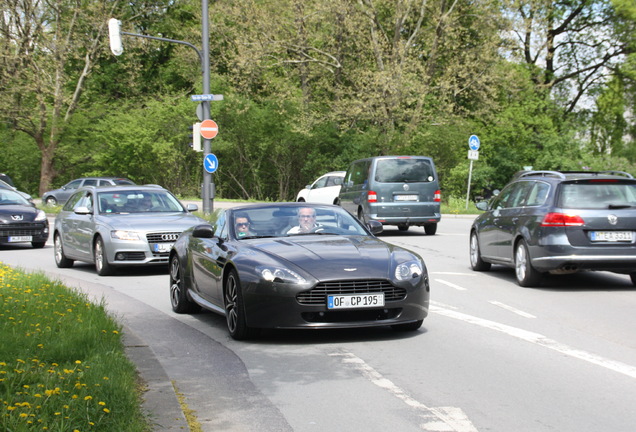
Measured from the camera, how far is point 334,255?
350 inches

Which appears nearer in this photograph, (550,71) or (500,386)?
(500,386)

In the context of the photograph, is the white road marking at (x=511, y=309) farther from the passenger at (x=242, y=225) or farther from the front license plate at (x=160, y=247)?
the front license plate at (x=160, y=247)

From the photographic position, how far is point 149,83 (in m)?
57.9

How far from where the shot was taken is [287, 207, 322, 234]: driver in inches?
392

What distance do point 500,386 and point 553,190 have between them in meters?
6.82

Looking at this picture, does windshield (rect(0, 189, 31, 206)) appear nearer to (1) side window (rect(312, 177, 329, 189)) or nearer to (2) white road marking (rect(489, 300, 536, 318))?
(1) side window (rect(312, 177, 329, 189))

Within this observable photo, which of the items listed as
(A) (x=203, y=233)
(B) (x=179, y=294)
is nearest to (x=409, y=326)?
(A) (x=203, y=233)

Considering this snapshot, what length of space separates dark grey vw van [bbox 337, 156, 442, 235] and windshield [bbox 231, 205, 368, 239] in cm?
1344

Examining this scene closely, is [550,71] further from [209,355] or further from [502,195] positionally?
[209,355]

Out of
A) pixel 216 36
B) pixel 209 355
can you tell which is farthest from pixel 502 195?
pixel 216 36

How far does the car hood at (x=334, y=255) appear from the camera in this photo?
8539 millimetres

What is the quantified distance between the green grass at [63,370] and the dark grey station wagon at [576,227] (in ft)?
20.1

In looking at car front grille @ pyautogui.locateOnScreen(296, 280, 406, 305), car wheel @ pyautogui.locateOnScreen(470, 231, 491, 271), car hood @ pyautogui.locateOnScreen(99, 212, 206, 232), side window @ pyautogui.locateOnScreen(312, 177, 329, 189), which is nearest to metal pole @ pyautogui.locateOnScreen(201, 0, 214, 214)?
side window @ pyautogui.locateOnScreen(312, 177, 329, 189)

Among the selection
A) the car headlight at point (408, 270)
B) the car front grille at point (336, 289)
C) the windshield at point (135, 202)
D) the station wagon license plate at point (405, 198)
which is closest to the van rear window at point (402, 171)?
the station wagon license plate at point (405, 198)
